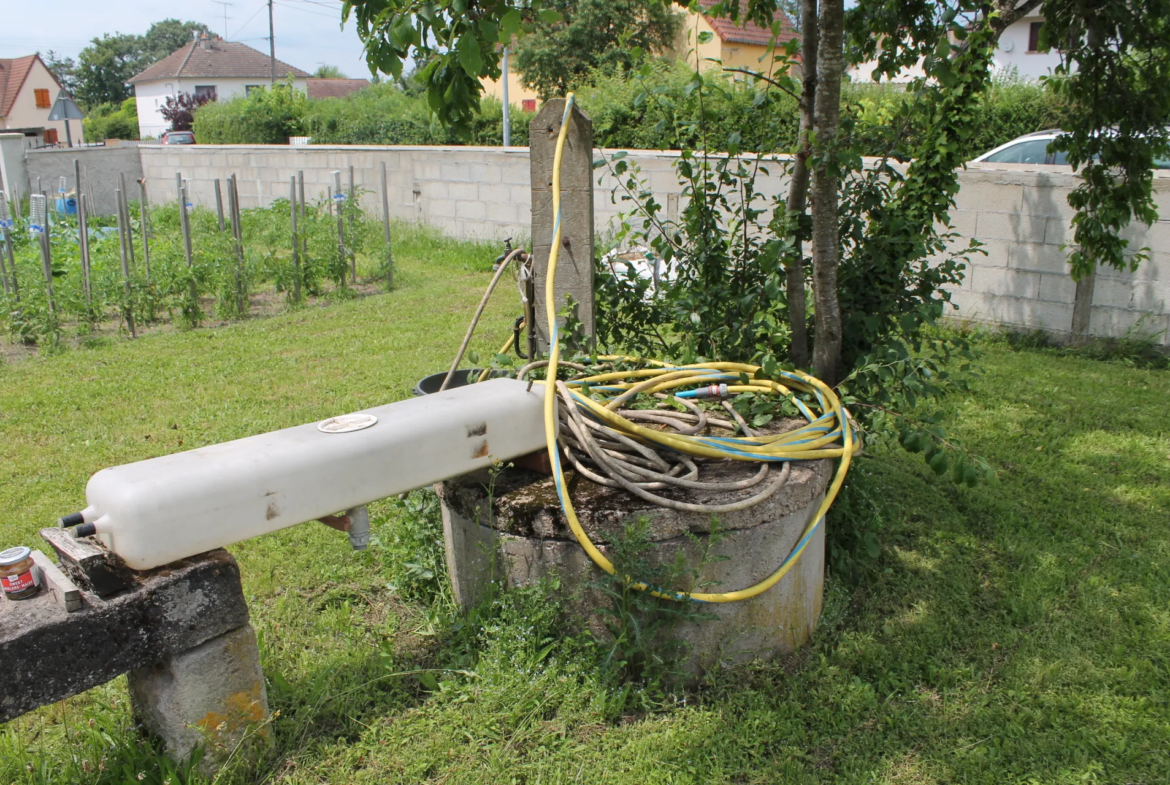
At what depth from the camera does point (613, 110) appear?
13766 mm

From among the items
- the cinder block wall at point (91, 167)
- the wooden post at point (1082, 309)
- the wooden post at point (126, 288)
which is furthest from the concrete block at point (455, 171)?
the cinder block wall at point (91, 167)

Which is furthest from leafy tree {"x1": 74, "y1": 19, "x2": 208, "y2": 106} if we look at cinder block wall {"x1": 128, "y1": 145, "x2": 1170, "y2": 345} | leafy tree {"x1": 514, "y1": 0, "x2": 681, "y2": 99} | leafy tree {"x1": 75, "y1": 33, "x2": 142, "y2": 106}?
cinder block wall {"x1": 128, "y1": 145, "x2": 1170, "y2": 345}

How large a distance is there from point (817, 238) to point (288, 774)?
8.76 ft

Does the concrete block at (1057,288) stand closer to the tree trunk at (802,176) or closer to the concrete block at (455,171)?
the tree trunk at (802,176)

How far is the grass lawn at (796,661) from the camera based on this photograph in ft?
9.07

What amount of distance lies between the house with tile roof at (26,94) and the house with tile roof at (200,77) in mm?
7211

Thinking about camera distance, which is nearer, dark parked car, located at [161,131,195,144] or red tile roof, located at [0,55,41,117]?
dark parked car, located at [161,131,195,144]

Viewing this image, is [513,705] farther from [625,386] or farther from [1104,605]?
[1104,605]

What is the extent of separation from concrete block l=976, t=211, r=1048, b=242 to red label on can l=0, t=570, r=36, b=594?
7183 millimetres

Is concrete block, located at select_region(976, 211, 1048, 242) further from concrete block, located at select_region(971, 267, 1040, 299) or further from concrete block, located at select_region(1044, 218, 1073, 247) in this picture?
concrete block, located at select_region(971, 267, 1040, 299)

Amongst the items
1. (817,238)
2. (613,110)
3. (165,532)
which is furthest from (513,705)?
(613,110)

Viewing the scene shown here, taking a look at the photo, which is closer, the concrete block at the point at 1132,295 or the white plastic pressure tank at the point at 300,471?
the white plastic pressure tank at the point at 300,471

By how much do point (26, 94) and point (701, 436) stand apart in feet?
234

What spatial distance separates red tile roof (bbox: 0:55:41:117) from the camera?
5903 cm
